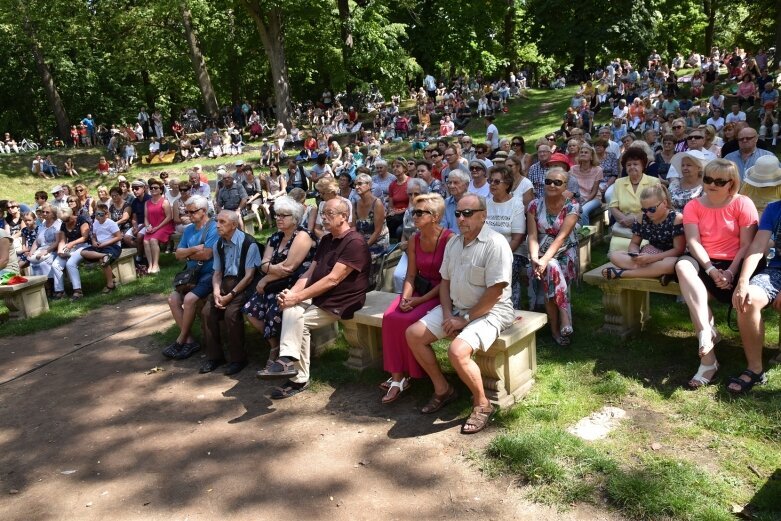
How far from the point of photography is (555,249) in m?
5.16

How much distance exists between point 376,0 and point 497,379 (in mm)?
22607

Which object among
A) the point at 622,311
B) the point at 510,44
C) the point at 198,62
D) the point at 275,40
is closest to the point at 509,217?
the point at 622,311

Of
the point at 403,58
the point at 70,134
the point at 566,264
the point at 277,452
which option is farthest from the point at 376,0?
the point at 277,452

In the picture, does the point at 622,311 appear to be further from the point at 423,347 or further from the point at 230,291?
the point at 230,291

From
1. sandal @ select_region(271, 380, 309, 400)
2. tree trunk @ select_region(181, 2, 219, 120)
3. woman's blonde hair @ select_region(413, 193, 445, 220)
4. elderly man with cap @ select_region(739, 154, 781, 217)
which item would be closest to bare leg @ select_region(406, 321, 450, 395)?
woman's blonde hair @ select_region(413, 193, 445, 220)

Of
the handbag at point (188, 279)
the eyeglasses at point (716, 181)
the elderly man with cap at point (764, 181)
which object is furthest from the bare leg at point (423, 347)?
the elderly man with cap at point (764, 181)

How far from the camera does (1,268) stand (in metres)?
7.62

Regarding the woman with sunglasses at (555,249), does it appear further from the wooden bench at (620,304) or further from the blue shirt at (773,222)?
the blue shirt at (773,222)

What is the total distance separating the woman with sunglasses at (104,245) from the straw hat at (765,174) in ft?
24.3

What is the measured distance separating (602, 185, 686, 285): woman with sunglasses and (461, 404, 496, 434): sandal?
4.85 feet

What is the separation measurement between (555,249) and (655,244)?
0.74 m

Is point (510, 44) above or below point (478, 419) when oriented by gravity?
above

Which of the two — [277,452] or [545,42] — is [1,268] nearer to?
[277,452]

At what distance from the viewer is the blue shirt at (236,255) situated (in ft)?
18.6
